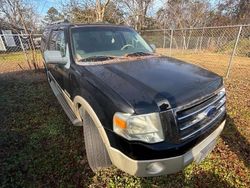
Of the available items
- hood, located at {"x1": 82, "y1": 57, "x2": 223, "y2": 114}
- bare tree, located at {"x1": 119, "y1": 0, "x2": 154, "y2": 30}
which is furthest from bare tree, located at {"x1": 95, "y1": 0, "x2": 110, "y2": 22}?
hood, located at {"x1": 82, "y1": 57, "x2": 223, "y2": 114}

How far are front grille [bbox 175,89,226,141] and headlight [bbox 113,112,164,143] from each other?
8.8 inches

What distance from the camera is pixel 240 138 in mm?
3139

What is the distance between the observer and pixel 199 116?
192 centimetres

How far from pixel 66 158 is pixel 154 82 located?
5.98 feet

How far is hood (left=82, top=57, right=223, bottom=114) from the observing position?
1688 millimetres

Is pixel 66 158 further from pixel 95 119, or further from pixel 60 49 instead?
pixel 60 49

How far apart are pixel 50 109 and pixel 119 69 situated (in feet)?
8.81

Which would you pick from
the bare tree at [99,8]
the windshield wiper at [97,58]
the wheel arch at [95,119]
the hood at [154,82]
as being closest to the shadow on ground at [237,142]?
the hood at [154,82]

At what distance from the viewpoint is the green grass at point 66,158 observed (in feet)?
7.57

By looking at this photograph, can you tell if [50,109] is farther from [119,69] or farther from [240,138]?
[240,138]

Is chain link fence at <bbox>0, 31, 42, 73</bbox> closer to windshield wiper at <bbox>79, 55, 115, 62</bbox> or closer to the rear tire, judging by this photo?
windshield wiper at <bbox>79, 55, 115, 62</bbox>

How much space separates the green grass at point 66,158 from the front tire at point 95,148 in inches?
8.5

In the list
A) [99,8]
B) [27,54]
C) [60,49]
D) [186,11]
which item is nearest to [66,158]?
[60,49]

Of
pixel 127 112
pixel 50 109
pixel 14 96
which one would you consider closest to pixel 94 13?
pixel 14 96
